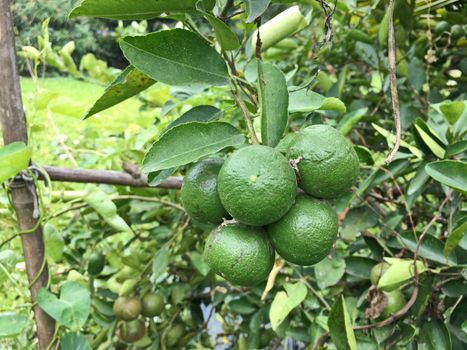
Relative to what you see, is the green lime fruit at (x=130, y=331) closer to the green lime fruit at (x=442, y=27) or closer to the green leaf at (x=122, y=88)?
the green leaf at (x=122, y=88)

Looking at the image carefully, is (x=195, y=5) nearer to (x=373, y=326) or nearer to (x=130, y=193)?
(x=373, y=326)

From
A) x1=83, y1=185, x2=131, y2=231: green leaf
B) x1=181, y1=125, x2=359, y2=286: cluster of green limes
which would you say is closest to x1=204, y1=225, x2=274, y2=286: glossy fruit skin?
Answer: x1=181, y1=125, x2=359, y2=286: cluster of green limes

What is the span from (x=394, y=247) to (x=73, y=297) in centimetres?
61

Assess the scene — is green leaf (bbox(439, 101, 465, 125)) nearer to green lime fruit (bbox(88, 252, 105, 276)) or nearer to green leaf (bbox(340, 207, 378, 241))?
green leaf (bbox(340, 207, 378, 241))

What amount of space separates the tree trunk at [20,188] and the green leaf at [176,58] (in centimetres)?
36

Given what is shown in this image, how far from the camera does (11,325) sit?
82cm

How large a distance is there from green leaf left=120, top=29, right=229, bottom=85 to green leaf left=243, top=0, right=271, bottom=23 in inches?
2.9

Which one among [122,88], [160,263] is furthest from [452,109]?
[160,263]

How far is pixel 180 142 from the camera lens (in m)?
0.57

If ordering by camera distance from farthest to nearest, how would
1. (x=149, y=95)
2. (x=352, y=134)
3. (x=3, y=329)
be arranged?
Result: (x=149, y=95), (x=352, y=134), (x=3, y=329)

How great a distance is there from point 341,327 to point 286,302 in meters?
0.23

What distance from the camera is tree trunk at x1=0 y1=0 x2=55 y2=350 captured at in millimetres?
797

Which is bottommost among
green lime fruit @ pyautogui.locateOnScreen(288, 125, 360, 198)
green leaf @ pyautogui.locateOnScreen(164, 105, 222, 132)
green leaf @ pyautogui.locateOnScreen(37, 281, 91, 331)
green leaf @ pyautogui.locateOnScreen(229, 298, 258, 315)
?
green leaf @ pyautogui.locateOnScreen(229, 298, 258, 315)

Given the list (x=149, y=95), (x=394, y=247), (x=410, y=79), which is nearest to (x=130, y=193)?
(x=149, y=95)
